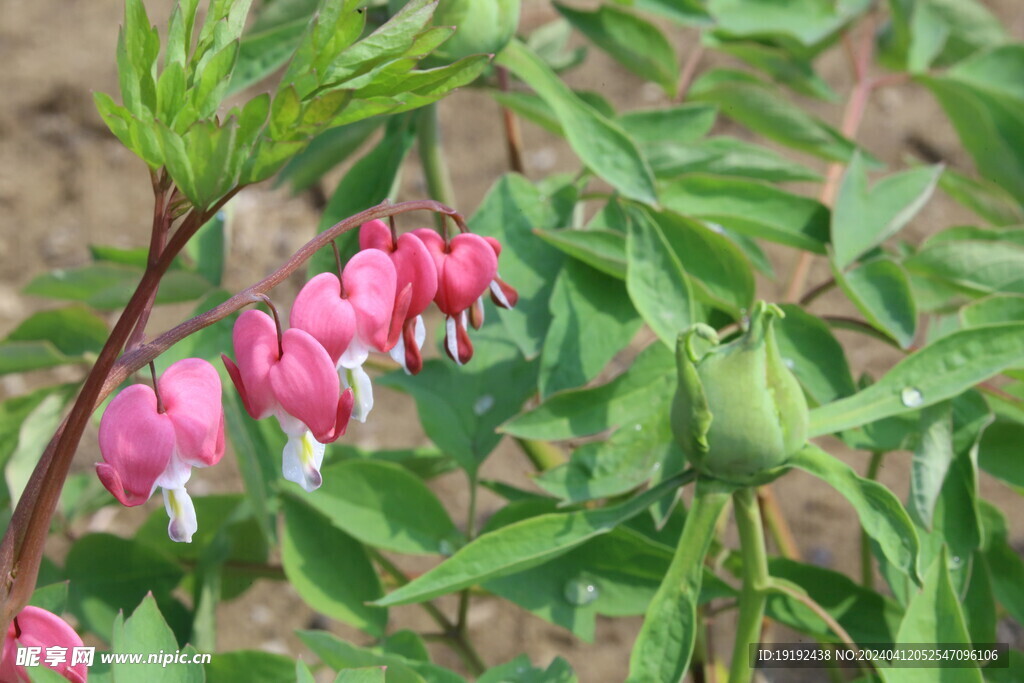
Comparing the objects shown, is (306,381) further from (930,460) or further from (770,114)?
(770,114)

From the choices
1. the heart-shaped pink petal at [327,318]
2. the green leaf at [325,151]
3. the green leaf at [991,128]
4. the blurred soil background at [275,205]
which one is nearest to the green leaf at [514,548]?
the heart-shaped pink petal at [327,318]

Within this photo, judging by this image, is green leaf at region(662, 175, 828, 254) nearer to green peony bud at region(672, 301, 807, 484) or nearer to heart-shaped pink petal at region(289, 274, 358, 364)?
green peony bud at region(672, 301, 807, 484)

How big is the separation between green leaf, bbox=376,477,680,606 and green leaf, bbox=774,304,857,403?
194 mm

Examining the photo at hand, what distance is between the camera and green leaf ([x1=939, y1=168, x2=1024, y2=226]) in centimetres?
142

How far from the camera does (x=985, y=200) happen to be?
145 cm

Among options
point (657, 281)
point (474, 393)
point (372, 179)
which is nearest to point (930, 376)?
point (657, 281)

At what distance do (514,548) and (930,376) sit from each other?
14.6 inches

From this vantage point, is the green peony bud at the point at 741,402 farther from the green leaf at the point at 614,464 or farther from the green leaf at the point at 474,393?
the green leaf at the point at 474,393

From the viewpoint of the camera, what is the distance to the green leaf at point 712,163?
115 cm

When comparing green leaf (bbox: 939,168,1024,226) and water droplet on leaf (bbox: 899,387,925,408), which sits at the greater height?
green leaf (bbox: 939,168,1024,226)

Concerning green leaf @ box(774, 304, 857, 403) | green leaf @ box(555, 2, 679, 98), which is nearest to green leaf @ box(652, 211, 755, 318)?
green leaf @ box(774, 304, 857, 403)

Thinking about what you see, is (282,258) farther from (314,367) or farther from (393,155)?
(314,367)

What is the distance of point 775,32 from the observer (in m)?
1.36

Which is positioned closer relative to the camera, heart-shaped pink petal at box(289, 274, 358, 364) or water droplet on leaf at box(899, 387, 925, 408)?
heart-shaped pink petal at box(289, 274, 358, 364)
